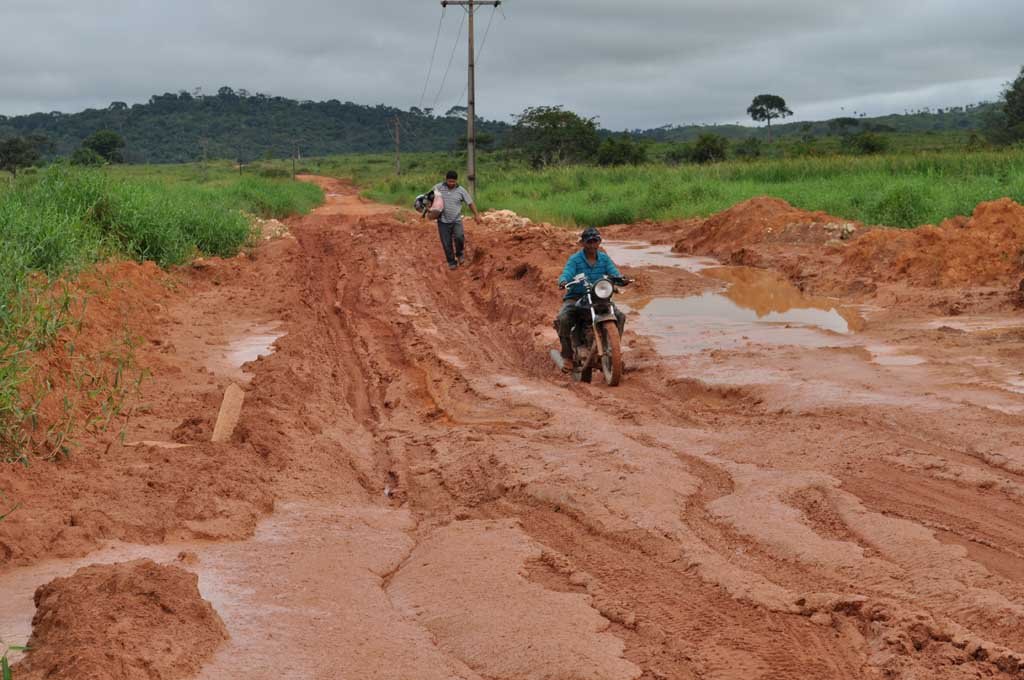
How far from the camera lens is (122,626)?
146 inches

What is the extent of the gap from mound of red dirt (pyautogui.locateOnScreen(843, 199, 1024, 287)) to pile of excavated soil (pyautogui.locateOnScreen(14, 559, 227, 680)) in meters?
12.2

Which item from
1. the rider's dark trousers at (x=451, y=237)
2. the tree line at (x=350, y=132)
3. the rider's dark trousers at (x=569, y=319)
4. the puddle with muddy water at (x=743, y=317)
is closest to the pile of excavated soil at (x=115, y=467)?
the rider's dark trousers at (x=569, y=319)

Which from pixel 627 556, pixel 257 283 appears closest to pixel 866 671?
pixel 627 556

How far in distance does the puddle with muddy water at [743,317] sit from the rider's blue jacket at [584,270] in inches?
44.7

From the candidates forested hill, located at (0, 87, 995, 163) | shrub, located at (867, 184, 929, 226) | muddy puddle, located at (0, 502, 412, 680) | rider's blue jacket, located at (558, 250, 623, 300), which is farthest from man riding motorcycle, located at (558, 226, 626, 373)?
forested hill, located at (0, 87, 995, 163)

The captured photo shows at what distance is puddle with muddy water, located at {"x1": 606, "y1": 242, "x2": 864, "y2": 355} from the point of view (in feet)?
37.3

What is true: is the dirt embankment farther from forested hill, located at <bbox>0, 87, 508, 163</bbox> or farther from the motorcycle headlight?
forested hill, located at <bbox>0, 87, 508, 163</bbox>

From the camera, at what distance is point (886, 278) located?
585 inches

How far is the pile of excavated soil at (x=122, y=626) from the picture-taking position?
3469mm

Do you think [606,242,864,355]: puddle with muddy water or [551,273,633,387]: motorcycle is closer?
[551,273,633,387]: motorcycle

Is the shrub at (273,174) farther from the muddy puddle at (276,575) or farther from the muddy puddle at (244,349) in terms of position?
the muddy puddle at (276,575)

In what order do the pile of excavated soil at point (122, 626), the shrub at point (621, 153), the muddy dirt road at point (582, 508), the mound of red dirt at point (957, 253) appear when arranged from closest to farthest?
the pile of excavated soil at point (122, 626) < the muddy dirt road at point (582, 508) < the mound of red dirt at point (957, 253) < the shrub at point (621, 153)

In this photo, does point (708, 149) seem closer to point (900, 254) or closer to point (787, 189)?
point (787, 189)

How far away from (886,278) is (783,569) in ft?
37.1
